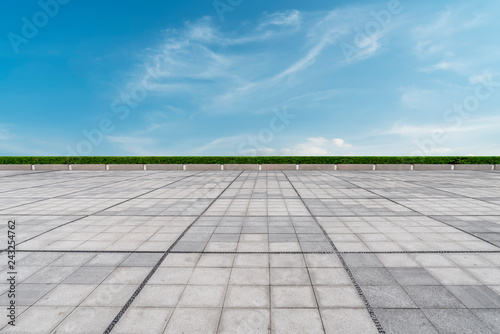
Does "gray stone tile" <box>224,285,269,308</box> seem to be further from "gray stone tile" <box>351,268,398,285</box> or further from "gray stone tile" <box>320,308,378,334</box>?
"gray stone tile" <box>351,268,398,285</box>

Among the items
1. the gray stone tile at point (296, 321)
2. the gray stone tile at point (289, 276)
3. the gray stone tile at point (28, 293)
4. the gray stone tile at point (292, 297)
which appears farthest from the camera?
the gray stone tile at point (289, 276)

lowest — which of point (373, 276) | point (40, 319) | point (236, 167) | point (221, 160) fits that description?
point (40, 319)

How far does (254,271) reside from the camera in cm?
398

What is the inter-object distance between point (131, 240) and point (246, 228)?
2.64 m

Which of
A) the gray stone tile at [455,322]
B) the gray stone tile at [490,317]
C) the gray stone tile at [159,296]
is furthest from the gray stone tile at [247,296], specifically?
the gray stone tile at [490,317]

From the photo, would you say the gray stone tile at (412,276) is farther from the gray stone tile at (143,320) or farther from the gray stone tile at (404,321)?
the gray stone tile at (143,320)

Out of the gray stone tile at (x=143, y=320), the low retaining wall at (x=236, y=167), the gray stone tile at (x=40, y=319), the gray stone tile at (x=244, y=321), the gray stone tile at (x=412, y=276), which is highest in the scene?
the low retaining wall at (x=236, y=167)

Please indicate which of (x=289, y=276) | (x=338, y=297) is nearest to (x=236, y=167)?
(x=289, y=276)

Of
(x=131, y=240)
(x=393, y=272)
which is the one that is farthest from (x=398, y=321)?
(x=131, y=240)

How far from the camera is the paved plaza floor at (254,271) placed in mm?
2914

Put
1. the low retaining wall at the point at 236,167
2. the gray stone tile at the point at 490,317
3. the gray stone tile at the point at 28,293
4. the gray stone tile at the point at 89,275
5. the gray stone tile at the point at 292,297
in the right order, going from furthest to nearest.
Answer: the low retaining wall at the point at 236,167, the gray stone tile at the point at 89,275, the gray stone tile at the point at 28,293, the gray stone tile at the point at 292,297, the gray stone tile at the point at 490,317

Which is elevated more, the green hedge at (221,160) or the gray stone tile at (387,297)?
the green hedge at (221,160)

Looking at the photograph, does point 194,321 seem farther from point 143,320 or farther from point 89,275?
point 89,275

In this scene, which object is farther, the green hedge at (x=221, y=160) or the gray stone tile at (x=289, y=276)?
the green hedge at (x=221, y=160)
